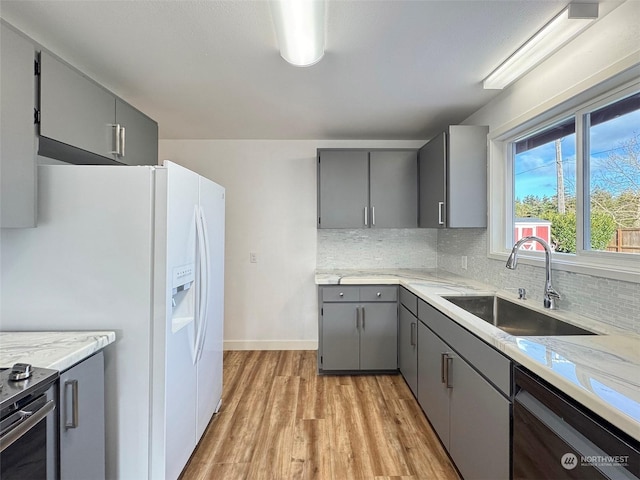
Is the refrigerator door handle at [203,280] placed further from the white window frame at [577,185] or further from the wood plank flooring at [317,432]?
the white window frame at [577,185]

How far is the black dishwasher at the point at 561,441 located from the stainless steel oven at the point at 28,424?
1.61 m

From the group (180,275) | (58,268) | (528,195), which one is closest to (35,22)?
(58,268)

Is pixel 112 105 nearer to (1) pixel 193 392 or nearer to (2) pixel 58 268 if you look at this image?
(2) pixel 58 268

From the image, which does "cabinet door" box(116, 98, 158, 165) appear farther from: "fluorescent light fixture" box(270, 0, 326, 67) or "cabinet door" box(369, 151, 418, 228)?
"cabinet door" box(369, 151, 418, 228)

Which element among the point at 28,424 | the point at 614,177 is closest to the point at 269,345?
the point at 28,424

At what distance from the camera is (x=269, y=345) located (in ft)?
11.4

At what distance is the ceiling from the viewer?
A: 143 centimetres

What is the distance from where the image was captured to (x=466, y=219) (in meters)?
2.50

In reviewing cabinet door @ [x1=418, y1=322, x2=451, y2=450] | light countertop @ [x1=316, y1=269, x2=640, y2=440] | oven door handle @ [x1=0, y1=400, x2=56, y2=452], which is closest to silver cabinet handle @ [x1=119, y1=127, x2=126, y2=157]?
oven door handle @ [x1=0, y1=400, x2=56, y2=452]

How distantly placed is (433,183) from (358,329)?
1485 millimetres

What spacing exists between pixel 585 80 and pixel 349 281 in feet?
6.60

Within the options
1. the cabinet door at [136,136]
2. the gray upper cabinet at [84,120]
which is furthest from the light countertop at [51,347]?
the cabinet door at [136,136]

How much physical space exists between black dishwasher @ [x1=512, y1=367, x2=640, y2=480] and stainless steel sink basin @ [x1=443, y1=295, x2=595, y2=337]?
24.0 inches

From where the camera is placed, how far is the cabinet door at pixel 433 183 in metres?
2.58
